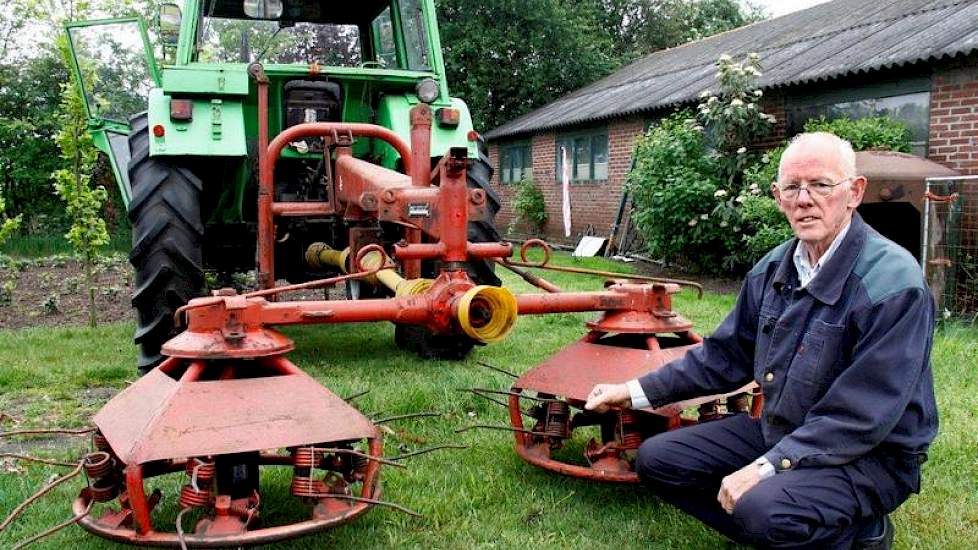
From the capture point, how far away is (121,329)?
273 inches

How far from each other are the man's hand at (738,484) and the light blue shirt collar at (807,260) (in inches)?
20.8

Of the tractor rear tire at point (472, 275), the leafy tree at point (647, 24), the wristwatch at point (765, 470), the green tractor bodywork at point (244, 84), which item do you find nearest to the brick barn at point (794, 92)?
the tractor rear tire at point (472, 275)

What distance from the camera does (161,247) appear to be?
470cm

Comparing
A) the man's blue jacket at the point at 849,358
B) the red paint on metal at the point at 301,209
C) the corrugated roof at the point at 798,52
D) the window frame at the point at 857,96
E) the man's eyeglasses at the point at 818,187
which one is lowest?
the man's blue jacket at the point at 849,358

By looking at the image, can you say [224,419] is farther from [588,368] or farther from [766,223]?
[766,223]

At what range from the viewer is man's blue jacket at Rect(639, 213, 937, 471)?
228 cm

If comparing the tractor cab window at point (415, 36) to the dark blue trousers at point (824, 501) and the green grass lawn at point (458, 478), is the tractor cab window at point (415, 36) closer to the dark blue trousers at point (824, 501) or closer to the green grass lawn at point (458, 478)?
the green grass lawn at point (458, 478)

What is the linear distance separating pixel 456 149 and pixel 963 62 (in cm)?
684

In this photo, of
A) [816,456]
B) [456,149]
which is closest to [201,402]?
[456,149]

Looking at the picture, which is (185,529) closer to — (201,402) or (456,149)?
(201,402)

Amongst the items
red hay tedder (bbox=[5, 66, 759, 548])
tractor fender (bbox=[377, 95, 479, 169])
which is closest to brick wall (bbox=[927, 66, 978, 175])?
tractor fender (bbox=[377, 95, 479, 169])

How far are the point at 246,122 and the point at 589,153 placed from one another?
11735 millimetres

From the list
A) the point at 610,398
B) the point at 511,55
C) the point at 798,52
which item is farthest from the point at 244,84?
the point at 511,55

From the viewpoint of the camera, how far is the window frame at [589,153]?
15906 millimetres
